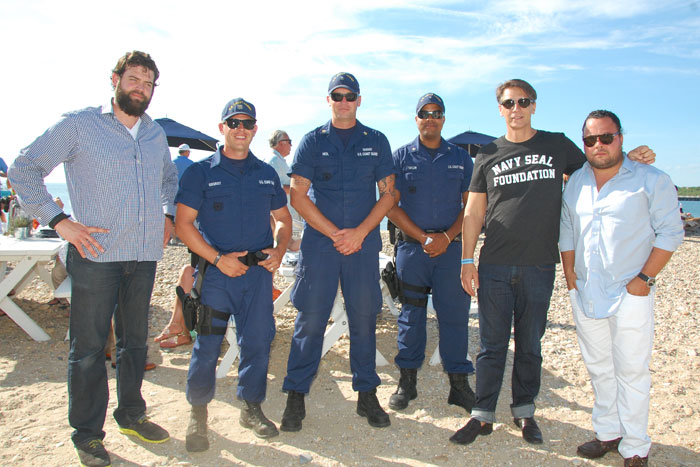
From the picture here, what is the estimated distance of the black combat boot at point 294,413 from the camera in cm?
359

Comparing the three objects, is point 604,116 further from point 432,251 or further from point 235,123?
point 235,123

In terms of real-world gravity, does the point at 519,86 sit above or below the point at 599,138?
above

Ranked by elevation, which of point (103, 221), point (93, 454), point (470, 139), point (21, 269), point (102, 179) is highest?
point (470, 139)

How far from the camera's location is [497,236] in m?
3.40

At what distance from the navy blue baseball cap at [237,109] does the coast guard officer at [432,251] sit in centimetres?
137

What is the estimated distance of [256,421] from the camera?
3.52 meters

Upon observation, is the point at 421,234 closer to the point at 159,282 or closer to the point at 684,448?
the point at 684,448

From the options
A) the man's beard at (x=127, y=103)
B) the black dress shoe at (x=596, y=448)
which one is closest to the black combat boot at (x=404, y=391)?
the black dress shoe at (x=596, y=448)

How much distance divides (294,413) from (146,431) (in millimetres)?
1036

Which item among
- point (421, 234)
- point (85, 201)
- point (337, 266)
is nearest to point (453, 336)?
point (421, 234)

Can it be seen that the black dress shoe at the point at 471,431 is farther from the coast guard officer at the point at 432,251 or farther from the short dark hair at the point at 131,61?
the short dark hair at the point at 131,61

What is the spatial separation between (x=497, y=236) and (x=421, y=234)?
790 mm

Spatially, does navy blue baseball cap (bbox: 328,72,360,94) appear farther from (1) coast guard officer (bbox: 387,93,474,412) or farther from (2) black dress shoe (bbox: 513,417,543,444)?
(2) black dress shoe (bbox: 513,417,543,444)

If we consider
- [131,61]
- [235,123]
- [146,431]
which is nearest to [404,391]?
[146,431]
